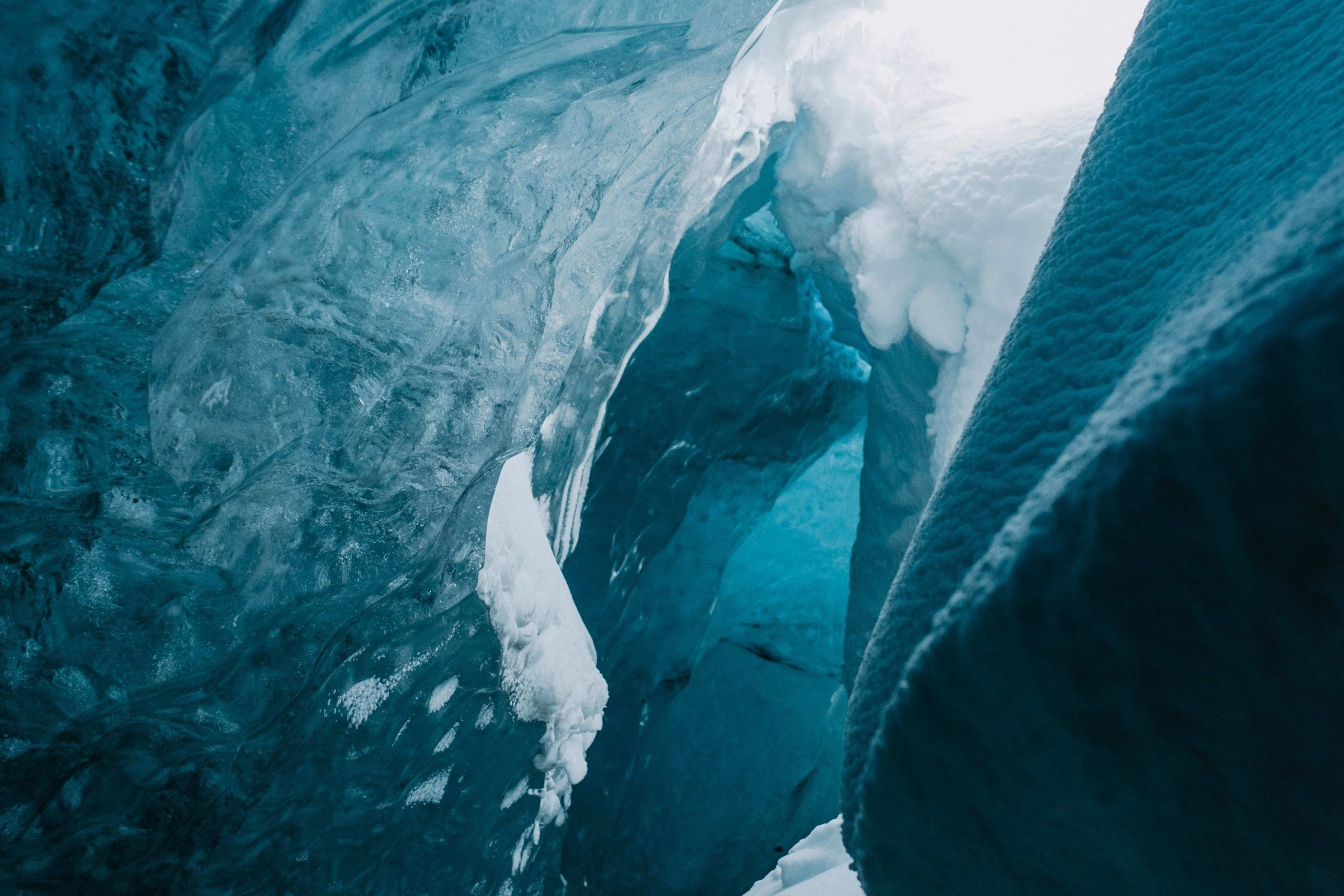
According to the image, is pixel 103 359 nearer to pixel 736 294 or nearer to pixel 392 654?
pixel 392 654

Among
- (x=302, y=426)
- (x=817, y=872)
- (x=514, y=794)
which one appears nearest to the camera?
(x=302, y=426)

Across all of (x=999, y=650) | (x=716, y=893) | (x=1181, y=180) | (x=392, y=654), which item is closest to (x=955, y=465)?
(x=999, y=650)

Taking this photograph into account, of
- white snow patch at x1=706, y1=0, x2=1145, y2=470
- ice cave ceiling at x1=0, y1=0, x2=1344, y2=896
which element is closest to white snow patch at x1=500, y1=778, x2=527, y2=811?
ice cave ceiling at x1=0, y1=0, x2=1344, y2=896

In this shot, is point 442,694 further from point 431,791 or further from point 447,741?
point 431,791

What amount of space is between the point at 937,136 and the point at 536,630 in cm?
140

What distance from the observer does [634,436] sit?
245cm

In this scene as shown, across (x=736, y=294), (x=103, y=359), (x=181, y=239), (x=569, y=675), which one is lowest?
(x=569, y=675)

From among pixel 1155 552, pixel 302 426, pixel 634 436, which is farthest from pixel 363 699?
pixel 1155 552

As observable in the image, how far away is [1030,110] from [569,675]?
161 centimetres

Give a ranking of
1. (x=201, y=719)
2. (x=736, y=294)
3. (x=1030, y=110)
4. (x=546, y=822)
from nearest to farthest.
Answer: (x=201, y=719), (x=1030, y=110), (x=546, y=822), (x=736, y=294)

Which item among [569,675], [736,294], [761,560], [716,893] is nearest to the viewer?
[569,675]

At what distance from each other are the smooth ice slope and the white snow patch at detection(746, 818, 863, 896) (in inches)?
25.8

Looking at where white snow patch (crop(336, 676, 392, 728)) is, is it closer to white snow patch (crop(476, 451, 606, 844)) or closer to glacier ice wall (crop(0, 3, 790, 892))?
glacier ice wall (crop(0, 3, 790, 892))

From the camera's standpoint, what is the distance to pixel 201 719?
1229 mm
